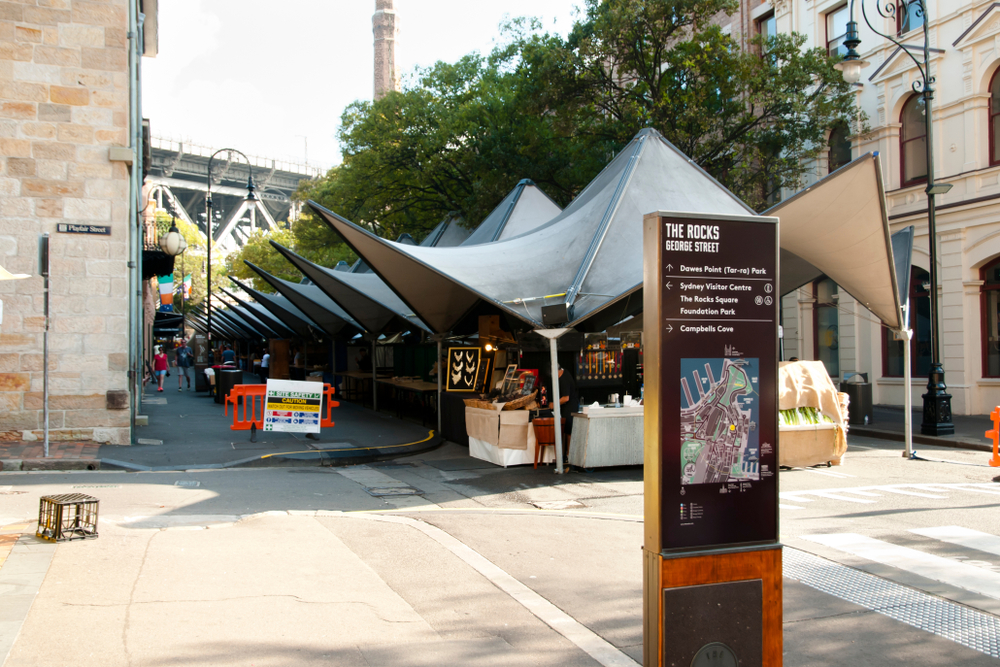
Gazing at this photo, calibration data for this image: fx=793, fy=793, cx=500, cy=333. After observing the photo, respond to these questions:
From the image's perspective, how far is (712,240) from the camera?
3.88 m

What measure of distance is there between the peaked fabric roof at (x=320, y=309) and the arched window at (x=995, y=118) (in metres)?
18.2

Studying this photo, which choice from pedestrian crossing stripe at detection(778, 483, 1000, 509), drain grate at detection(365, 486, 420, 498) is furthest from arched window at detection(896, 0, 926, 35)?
drain grate at detection(365, 486, 420, 498)

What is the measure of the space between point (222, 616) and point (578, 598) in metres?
2.43

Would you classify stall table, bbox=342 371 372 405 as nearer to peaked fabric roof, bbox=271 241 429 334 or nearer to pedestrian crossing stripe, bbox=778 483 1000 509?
peaked fabric roof, bbox=271 241 429 334

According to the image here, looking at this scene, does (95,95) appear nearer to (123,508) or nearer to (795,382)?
(123,508)

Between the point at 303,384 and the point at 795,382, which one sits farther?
the point at 303,384

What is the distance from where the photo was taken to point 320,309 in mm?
26109

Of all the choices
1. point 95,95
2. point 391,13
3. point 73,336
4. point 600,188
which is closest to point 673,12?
point 600,188

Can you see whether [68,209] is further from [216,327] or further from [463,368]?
[216,327]

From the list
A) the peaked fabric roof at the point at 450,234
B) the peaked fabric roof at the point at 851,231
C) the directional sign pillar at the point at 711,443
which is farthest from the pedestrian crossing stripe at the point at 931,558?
the peaked fabric roof at the point at 450,234

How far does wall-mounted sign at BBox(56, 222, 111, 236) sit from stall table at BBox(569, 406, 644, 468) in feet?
27.7

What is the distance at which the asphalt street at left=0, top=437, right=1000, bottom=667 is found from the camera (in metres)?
4.65

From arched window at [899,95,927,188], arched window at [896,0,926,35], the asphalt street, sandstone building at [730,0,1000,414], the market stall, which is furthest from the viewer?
arched window at [899,95,927,188]

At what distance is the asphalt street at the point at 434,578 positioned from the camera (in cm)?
465
